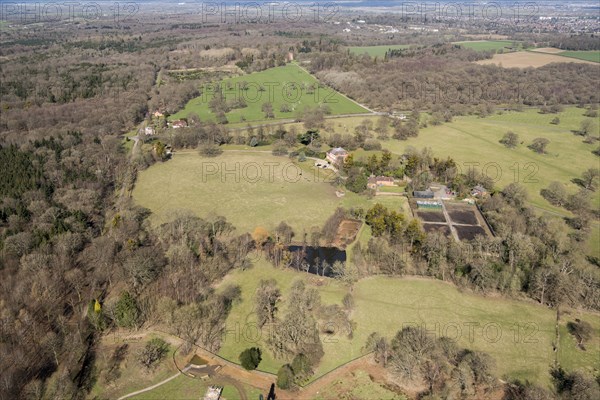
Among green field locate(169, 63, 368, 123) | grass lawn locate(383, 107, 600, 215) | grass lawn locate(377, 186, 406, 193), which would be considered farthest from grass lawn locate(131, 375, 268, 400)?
green field locate(169, 63, 368, 123)

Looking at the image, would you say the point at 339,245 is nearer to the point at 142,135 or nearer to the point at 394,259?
the point at 394,259

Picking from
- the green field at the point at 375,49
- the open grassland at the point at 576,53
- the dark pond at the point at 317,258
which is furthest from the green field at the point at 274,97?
the open grassland at the point at 576,53

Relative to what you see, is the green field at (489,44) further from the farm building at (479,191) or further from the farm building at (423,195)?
the farm building at (423,195)

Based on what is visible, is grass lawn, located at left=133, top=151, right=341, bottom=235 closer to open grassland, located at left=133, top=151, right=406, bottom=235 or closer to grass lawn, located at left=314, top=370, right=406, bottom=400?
open grassland, located at left=133, top=151, right=406, bottom=235

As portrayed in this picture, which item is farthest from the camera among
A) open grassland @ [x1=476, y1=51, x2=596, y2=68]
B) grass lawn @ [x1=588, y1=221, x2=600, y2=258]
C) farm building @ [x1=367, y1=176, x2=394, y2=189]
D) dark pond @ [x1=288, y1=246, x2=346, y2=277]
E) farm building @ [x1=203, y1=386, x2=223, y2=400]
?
open grassland @ [x1=476, y1=51, x2=596, y2=68]

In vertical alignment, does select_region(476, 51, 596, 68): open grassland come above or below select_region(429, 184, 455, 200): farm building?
above

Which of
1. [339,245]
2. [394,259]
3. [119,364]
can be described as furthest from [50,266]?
[394,259]

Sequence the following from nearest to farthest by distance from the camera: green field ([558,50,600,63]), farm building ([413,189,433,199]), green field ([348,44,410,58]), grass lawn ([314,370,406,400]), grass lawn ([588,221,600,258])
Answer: grass lawn ([314,370,406,400]) < grass lawn ([588,221,600,258]) < farm building ([413,189,433,199]) < green field ([558,50,600,63]) < green field ([348,44,410,58])
